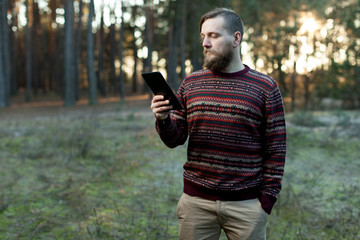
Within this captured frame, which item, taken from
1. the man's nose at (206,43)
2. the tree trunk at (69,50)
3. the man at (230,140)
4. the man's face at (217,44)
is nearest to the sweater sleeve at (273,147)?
the man at (230,140)

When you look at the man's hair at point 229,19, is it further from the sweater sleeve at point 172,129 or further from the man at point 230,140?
the sweater sleeve at point 172,129

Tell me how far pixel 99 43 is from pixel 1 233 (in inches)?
1274

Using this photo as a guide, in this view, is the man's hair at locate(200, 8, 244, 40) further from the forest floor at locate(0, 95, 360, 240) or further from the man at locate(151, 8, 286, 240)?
the forest floor at locate(0, 95, 360, 240)

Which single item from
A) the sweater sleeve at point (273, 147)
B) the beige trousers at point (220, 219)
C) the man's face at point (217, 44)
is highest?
the man's face at point (217, 44)

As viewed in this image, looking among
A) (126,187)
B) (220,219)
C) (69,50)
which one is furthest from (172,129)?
(69,50)

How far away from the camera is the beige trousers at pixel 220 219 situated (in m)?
2.40

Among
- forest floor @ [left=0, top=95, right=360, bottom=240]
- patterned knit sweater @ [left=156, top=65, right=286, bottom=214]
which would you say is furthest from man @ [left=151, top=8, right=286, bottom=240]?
forest floor @ [left=0, top=95, right=360, bottom=240]

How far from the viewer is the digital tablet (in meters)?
2.38

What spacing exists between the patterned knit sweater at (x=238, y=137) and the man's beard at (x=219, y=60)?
0.07m

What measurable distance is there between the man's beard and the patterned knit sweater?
0.07 meters

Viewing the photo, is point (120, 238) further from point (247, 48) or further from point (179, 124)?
point (247, 48)

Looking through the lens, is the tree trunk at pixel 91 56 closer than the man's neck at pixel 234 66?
No

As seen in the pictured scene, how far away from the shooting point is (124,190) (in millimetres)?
5980

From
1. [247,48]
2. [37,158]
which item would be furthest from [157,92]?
[247,48]
